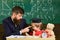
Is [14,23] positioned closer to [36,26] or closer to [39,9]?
[36,26]

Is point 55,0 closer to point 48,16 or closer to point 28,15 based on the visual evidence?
point 48,16

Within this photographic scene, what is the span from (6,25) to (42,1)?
1.59 meters

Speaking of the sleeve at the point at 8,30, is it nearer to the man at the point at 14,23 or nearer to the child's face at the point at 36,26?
the man at the point at 14,23

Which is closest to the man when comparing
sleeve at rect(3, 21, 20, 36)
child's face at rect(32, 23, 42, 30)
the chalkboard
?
sleeve at rect(3, 21, 20, 36)

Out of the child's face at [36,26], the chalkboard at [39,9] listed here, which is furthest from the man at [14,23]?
the chalkboard at [39,9]

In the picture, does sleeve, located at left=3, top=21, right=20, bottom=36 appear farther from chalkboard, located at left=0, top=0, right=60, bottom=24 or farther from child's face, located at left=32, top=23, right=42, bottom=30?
chalkboard, located at left=0, top=0, right=60, bottom=24

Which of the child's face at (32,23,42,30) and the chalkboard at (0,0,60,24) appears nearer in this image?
the child's face at (32,23,42,30)

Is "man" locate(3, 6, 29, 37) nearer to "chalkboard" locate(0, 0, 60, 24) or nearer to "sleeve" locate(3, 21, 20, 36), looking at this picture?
"sleeve" locate(3, 21, 20, 36)

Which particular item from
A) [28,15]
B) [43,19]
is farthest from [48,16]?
[28,15]

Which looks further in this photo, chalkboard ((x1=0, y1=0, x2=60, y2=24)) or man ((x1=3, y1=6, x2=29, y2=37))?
chalkboard ((x1=0, y1=0, x2=60, y2=24))

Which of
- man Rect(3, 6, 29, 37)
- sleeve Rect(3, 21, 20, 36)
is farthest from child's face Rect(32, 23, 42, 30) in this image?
sleeve Rect(3, 21, 20, 36)

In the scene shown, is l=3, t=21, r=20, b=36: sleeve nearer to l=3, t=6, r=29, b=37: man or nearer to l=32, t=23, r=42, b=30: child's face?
l=3, t=6, r=29, b=37: man

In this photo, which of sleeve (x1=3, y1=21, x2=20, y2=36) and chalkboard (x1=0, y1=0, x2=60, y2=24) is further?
chalkboard (x1=0, y1=0, x2=60, y2=24)

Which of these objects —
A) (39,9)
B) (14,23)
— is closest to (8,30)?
(14,23)
